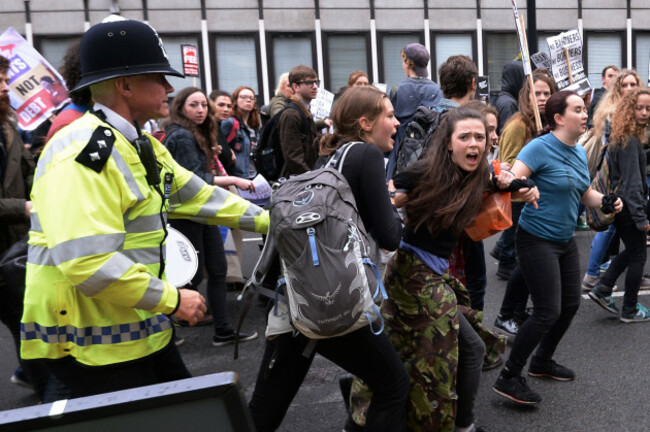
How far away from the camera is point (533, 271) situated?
3.84 m

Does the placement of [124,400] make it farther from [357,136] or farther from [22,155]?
[22,155]

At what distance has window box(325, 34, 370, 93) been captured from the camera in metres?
19.2

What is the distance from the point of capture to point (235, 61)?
18953mm

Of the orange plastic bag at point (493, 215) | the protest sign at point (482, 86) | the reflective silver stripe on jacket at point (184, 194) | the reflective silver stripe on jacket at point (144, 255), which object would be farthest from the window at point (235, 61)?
the reflective silver stripe on jacket at point (144, 255)

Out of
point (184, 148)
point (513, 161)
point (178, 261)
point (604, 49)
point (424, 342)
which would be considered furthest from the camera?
point (604, 49)

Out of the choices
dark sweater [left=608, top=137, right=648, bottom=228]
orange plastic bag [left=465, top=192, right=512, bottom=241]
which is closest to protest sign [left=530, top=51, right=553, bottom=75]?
dark sweater [left=608, top=137, right=648, bottom=228]

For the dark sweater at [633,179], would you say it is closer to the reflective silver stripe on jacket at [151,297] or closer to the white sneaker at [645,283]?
the white sneaker at [645,283]

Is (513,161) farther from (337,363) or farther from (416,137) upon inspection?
(337,363)

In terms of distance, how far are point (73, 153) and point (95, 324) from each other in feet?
1.81

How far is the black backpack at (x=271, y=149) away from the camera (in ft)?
19.4

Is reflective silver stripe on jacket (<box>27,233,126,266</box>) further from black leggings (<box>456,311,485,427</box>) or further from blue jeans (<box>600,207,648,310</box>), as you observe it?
blue jeans (<box>600,207,648,310</box>)

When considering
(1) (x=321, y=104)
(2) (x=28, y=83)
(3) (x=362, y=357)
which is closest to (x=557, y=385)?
(3) (x=362, y=357)

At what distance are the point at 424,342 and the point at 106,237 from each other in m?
1.70

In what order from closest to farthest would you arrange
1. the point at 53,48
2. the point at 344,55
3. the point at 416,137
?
the point at 416,137
the point at 53,48
the point at 344,55
